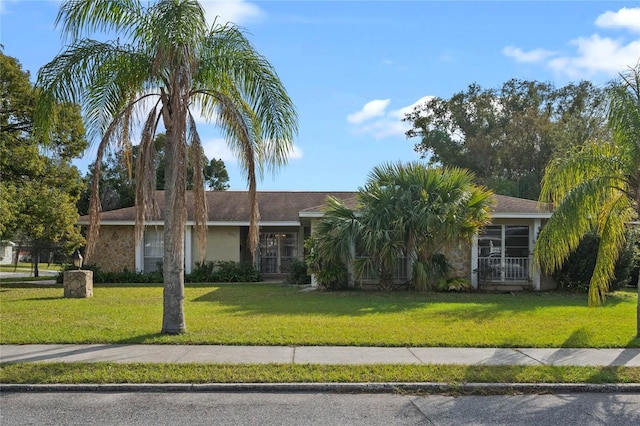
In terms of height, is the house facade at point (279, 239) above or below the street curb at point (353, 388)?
above

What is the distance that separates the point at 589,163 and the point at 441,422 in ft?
21.1

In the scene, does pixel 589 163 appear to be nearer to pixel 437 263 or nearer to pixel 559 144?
pixel 437 263

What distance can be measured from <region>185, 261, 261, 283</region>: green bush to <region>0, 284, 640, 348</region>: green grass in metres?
4.90

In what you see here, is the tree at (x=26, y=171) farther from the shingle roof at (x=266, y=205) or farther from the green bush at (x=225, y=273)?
the green bush at (x=225, y=273)

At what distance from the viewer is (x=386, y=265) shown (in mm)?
17875

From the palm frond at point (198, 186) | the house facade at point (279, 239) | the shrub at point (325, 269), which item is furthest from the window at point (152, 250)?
the palm frond at point (198, 186)

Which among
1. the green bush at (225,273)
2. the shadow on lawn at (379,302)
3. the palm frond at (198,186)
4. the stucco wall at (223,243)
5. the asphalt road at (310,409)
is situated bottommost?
the asphalt road at (310,409)

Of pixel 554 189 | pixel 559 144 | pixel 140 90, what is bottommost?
pixel 554 189

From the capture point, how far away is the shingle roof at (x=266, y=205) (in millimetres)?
21594

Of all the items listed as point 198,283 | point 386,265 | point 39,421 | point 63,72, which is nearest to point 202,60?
point 63,72

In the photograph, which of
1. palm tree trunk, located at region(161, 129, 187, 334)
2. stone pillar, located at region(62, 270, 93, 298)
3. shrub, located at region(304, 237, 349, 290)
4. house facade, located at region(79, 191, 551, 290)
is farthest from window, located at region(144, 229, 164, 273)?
palm tree trunk, located at region(161, 129, 187, 334)

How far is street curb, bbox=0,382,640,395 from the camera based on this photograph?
6.92 metres

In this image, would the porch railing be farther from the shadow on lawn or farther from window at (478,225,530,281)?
the shadow on lawn

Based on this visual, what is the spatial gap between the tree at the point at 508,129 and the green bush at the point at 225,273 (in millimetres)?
20550
